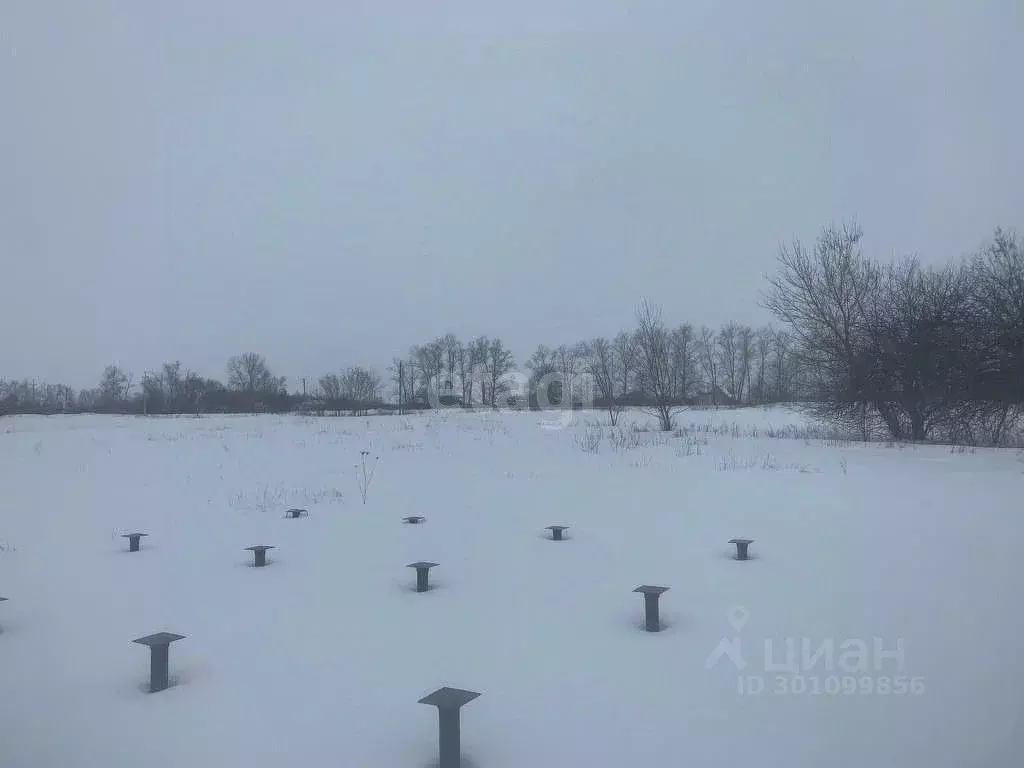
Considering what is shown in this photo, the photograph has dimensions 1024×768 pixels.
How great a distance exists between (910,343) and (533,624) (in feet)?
48.8

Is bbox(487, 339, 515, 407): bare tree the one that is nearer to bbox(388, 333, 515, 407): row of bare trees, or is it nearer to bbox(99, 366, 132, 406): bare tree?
bbox(388, 333, 515, 407): row of bare trees

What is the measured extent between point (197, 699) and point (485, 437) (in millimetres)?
15111

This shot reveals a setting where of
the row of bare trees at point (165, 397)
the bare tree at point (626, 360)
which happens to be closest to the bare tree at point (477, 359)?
the row of bare trees at point (165, 397)

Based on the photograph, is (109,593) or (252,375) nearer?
(109,593)

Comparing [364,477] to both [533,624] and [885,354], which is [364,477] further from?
[885,354]

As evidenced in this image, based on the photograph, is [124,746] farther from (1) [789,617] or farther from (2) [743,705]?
(1) [789,617]

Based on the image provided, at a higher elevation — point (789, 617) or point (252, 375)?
point (252, 375)

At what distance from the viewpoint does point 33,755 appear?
2.83m

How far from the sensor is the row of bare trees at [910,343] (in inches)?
527

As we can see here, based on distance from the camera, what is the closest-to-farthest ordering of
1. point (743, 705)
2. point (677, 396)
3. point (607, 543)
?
point (743, 705) → point (607, 543) → point (677, 396)

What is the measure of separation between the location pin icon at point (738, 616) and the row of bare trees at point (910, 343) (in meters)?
10.5

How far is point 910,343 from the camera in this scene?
1520 centimetres

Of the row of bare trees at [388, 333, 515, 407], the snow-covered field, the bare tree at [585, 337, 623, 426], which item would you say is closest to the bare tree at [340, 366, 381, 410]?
the row of bare trees at [388, 333, 515, 407]

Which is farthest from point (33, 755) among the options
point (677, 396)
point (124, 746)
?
point (677, 396)
